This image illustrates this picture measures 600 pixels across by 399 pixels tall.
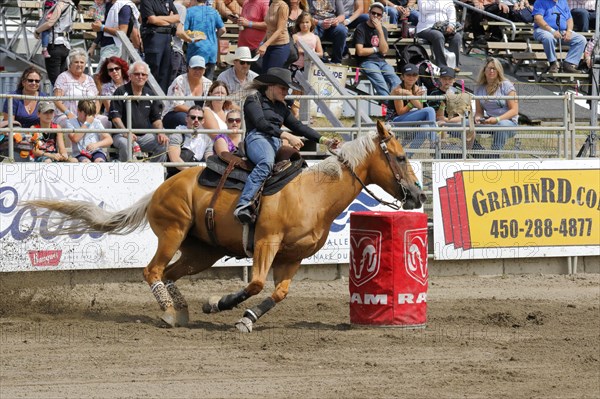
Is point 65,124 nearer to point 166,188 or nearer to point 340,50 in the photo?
point 166,188

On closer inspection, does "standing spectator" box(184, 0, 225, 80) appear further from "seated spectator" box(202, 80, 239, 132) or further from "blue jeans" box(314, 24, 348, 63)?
"blue jeans" box(314, 24, 348, 63)

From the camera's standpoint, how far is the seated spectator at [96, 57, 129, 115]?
46.1ft

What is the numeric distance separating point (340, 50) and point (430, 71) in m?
1.68

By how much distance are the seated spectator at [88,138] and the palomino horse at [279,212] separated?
2263 millimetres

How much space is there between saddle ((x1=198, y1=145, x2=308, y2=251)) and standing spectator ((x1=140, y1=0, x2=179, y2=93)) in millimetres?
5135

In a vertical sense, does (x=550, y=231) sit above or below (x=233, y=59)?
below

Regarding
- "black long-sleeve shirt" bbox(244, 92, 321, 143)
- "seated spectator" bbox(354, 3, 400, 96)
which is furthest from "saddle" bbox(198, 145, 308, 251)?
"seated spectator" bbox(354, 3, 400, 96)

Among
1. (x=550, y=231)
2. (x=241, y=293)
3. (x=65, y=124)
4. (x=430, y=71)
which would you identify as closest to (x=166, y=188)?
(x=241, y=293)

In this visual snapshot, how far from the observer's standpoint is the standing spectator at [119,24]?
15398mm

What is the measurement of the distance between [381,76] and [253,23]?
90.2 inches

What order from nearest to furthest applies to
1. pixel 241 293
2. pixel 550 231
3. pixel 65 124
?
pixel 241 293 < pixel 65 124 < pixel 550 231

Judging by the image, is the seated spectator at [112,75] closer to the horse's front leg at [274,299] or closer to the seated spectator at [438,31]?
the horse's front leg at [274,299]

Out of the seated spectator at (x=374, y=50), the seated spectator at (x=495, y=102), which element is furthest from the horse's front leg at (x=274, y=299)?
the seated spectator at (x=374, y=50)

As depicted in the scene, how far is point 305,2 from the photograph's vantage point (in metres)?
17.1
